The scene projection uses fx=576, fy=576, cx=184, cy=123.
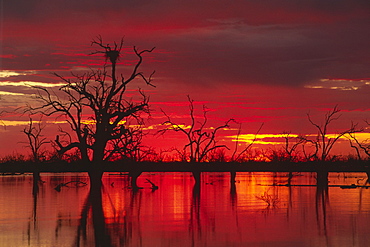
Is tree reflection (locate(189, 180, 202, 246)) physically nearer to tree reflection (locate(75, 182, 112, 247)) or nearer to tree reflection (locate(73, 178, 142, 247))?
tree reflection (locate(73, 178, 142, 247))

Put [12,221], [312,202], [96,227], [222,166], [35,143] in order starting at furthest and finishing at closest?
[222,166] → [35,143] → [312,202] → [12,221] → [96,227]

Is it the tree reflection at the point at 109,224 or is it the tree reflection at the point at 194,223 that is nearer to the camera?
the tree reflection at the point at 109,224

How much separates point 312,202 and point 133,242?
16.1 m

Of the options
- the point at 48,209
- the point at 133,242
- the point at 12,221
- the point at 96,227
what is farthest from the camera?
the point at 48,209

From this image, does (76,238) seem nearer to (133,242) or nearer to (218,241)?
(133,242)

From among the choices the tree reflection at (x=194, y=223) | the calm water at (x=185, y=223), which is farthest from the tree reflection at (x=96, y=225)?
the tree reflection at (x=194, y=223)

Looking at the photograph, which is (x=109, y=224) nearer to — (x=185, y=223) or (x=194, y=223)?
(x=185, y=223)

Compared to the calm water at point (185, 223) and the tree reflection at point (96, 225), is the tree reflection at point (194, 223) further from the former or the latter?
the tree reflection at point (96, 225)

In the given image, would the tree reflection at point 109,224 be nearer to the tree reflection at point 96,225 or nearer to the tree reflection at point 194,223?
the tree reflection at point 96,225

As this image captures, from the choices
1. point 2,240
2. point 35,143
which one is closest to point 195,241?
point 2,240

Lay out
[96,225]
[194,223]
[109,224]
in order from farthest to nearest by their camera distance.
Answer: [194,223], [109,224], [96,225]

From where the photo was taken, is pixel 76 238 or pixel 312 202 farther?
pixel 312 202

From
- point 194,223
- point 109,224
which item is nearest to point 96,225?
point 109,224

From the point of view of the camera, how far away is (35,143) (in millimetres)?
61750
